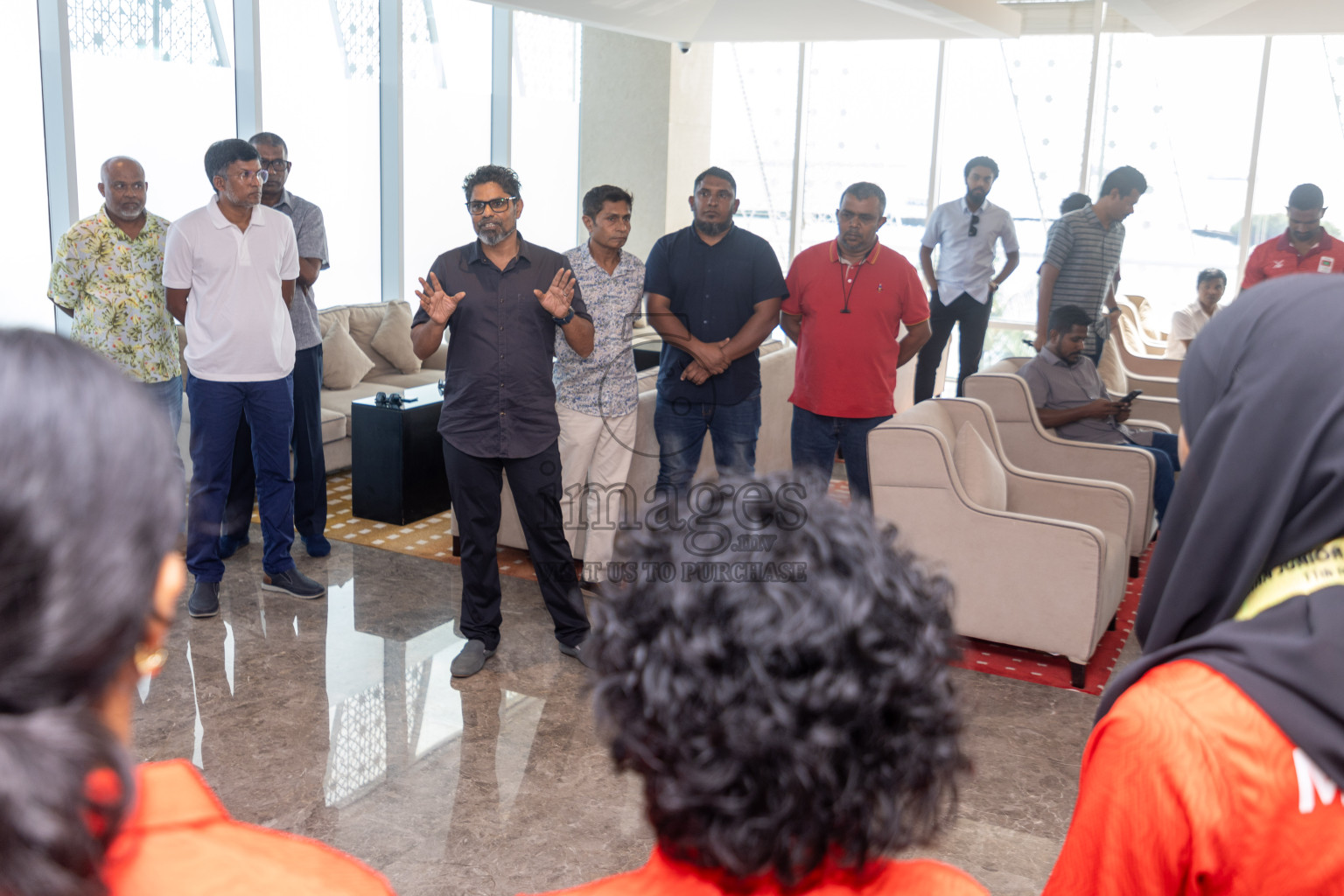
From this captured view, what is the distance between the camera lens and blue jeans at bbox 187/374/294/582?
378 cm

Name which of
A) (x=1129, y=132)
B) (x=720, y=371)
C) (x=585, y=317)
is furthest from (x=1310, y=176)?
(x=585, y=317)

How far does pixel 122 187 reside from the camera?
12.8ft

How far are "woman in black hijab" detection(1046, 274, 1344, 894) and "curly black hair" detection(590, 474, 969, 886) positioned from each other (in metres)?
0.21

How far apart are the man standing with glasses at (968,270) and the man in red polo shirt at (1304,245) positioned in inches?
57.4

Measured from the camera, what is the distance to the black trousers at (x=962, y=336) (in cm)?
645

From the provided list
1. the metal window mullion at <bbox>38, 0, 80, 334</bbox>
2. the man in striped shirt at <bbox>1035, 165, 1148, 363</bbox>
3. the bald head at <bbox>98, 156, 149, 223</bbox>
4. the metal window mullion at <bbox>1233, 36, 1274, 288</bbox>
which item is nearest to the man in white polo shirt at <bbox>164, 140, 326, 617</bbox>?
the bald head at <bbox>98, 156, 149, 223</bbox>

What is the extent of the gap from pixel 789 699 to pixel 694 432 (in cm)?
345

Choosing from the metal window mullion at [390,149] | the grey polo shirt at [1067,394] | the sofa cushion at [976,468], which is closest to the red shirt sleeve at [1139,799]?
the sofa cushion at [976,468]

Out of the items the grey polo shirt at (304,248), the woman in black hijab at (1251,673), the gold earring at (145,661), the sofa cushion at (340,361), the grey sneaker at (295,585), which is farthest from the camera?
the sofa cushion at (340,361)

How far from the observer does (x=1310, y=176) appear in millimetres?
8367

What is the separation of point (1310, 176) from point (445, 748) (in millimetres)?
8532

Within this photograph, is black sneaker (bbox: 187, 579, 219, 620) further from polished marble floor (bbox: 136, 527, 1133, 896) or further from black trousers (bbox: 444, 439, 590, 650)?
black trousers (bbox: 444, 439, 590, 650)

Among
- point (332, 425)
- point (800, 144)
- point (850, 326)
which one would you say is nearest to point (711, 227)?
point (850, 326)

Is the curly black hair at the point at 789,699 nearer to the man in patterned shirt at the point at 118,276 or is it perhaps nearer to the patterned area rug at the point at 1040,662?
the patterned area rug at the point at 1040,662
